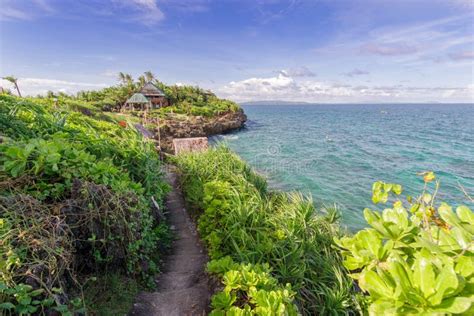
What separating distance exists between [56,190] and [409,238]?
2833 mm

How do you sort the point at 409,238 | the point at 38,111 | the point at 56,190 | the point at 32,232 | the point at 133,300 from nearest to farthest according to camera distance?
the point at 409,238, the point at 32,232, the point at 56,190, the point at 133,300, the point at 38,111

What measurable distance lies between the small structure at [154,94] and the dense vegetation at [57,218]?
34.1 meters

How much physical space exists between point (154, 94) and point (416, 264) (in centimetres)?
3820

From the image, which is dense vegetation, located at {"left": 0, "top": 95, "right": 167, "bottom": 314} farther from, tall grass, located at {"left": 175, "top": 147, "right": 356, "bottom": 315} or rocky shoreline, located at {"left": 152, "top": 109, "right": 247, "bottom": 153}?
rocky shoreline, located at {"left": 152, "top": 109, "right": 247, "bottom": 153}

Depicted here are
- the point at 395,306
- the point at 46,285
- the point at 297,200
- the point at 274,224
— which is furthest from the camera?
the point at 297,200

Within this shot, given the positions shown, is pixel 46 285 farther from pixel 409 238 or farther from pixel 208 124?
pixel 208 124

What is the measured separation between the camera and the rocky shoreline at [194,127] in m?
22.2

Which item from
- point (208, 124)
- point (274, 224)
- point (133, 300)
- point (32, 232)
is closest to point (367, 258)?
point (32, 232)

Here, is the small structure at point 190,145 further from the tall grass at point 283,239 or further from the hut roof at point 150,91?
the hut roof at point 150,91

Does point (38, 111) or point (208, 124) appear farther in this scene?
point (208, 124)

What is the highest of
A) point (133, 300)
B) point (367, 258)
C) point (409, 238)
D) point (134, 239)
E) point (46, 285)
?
point (409, 238)

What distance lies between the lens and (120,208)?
2721 mm

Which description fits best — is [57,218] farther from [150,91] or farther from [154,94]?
[150,91]

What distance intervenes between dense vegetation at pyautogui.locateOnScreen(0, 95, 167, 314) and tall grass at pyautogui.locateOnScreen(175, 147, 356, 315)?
1.30 m
